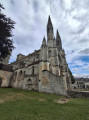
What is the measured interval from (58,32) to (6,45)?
36.7 m

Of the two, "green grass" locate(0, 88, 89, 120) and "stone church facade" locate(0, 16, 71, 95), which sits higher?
"stone church facade" locate(0, 16, 71, 95)

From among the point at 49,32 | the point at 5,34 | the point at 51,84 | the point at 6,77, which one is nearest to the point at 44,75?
the point at 51,84

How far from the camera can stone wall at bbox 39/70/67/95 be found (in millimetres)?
15883

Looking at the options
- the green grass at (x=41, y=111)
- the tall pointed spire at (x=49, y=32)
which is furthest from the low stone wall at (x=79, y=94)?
the tall pointed spire at (x=49, y=32)

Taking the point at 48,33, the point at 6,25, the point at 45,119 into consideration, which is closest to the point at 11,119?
the point at 45,119

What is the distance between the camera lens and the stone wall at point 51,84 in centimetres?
1588

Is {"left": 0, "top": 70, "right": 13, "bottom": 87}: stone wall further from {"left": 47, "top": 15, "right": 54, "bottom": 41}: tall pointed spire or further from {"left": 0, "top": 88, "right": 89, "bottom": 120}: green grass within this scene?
{"left": 47, "top": 15, "right": 54, "bottom": 41}: tall pointed spire

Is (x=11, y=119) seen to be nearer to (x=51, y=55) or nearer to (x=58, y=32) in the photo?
(x=51, y=55)

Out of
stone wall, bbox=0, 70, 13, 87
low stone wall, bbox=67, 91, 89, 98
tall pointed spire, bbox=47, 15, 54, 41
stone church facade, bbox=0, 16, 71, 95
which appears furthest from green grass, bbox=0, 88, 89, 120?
tall pointed spire, bbox=47, 15, 54, 41

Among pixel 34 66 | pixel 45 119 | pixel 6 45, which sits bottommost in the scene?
pixel 45 119

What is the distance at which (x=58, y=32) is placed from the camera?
43.0 m

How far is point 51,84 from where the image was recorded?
16.8m

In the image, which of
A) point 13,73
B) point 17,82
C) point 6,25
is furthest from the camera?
point 13,73

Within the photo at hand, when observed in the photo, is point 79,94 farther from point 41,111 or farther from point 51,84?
point 41,111
